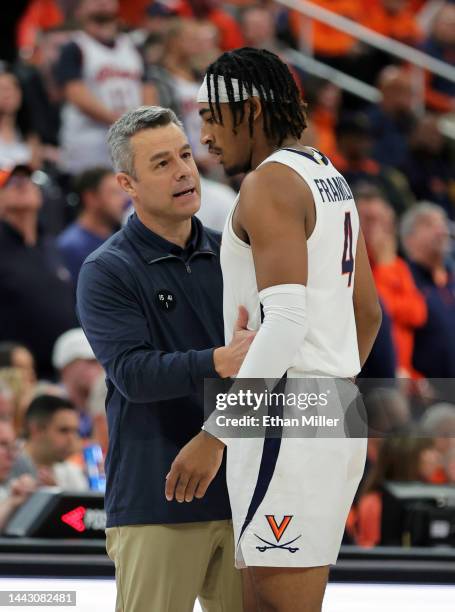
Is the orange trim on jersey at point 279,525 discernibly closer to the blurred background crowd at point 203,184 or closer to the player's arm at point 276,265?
the player's arm at point 276,265

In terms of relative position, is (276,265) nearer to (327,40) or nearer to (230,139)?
(230,139)

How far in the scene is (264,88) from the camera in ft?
8.16

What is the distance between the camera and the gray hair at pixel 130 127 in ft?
9.20

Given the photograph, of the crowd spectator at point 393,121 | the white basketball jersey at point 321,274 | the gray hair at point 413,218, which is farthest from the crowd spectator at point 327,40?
the white basketball jersey at point 321,274

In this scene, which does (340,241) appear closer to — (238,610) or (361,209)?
(238,610)

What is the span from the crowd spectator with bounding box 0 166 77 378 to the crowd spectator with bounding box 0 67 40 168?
1.41ft

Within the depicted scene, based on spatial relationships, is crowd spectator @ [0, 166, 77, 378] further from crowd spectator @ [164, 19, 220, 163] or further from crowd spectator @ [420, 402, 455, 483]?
crowd spectator @ [420, 402, 455, 483]

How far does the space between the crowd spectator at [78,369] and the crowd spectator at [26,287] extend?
456 mm

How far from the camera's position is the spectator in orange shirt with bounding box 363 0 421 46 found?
9.51 meters

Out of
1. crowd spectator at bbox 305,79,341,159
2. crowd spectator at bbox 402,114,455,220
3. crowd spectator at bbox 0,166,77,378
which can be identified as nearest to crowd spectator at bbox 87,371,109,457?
crowd spectator at bbox 0,166,77,378

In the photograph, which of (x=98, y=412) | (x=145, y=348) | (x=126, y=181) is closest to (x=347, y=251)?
(x=145, y=348)

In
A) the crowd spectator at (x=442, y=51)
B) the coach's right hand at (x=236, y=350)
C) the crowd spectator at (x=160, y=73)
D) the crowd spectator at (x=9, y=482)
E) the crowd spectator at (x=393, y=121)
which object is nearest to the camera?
the coach's right hand at (x=236, y=350)

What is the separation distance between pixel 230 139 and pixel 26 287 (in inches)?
140

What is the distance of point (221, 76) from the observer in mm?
2502
